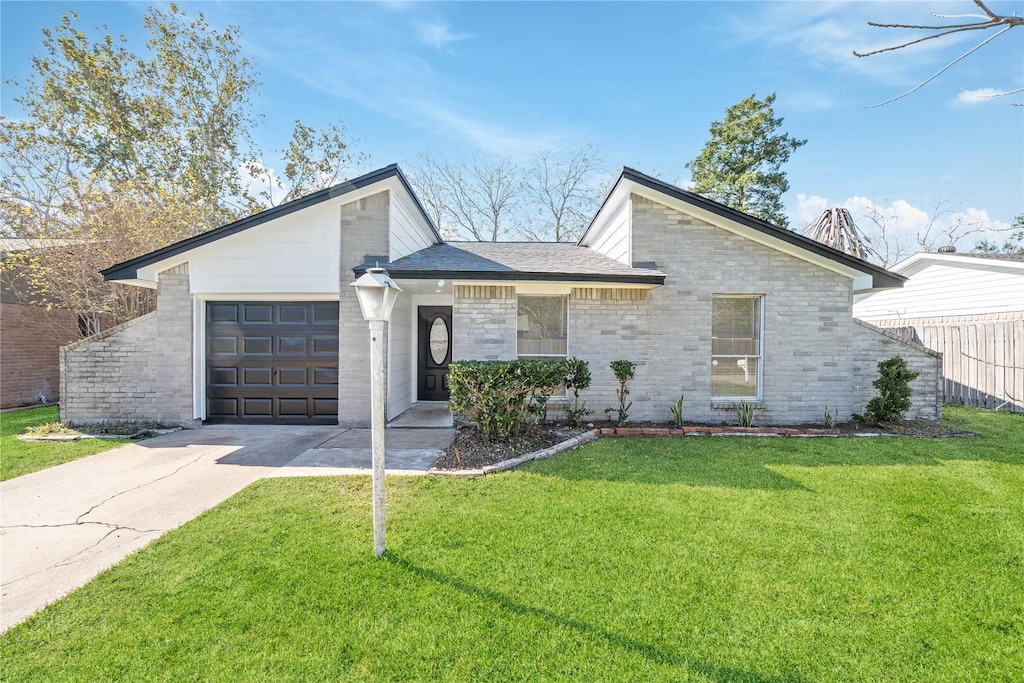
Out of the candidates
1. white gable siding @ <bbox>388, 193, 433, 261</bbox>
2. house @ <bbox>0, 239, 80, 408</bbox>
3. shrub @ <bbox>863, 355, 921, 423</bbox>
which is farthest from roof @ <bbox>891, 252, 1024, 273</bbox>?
house @ <bbox>0, 239, 80, 408</bbox>

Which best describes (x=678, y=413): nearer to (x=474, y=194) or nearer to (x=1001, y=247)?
(x=474, y=194)

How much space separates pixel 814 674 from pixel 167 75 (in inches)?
849

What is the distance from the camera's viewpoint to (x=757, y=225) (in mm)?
7707

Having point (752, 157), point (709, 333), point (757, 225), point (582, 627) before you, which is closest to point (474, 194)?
point (752, 157)

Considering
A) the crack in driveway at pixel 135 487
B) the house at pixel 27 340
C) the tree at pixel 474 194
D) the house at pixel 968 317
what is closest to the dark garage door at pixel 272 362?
the crack in driveway at pixel 135 487

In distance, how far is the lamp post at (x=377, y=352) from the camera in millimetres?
3178

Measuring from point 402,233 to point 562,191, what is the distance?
17.4 metres

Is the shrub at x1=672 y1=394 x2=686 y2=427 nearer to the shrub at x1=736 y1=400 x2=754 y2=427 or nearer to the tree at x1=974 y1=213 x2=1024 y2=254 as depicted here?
the shrub at x1=736 y1=400 x2=754 y2=427

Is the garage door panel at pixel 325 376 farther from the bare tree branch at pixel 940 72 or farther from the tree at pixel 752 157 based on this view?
the tree at pixel 752 157

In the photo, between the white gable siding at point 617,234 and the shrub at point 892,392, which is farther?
the white gable siding at point 617,234

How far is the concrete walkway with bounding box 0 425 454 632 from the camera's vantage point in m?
3.14

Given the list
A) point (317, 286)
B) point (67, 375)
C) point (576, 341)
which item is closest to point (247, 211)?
point (67, 375)

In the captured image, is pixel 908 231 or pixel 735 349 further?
pixel 908 231

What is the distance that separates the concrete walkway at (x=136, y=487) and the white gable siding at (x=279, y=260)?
2.71 m
